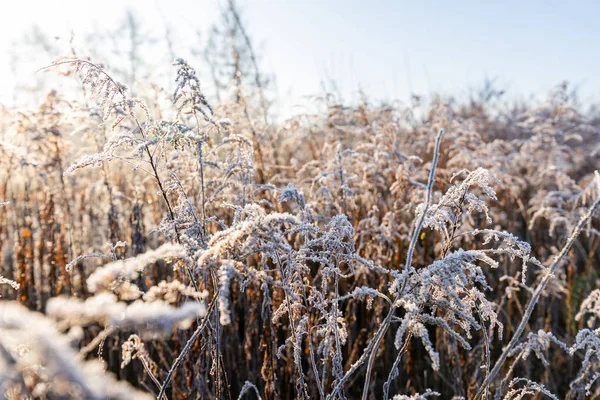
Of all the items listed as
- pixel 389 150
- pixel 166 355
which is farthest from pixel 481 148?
pixel 166 355

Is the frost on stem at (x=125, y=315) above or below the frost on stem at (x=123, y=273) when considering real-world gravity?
below

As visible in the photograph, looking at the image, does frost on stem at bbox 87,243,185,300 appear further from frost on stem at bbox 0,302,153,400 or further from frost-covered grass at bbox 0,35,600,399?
frost on stem at bbox 0,302,153,400

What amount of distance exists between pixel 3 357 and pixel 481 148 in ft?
14.9

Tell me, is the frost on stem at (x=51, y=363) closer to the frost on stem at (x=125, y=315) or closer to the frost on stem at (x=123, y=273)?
the frost on stem at (x=125, y=315)

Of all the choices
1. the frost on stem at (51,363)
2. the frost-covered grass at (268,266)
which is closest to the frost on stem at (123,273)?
the frost-covered grass at (268,266)

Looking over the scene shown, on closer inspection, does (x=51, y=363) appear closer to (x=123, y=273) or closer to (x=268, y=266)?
(x=123, y=273)

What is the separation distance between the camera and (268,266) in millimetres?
2656

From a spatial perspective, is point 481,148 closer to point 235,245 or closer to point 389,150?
point 389,150

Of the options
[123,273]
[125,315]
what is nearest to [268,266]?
[123,273]

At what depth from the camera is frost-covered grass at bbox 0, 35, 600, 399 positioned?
107 cm

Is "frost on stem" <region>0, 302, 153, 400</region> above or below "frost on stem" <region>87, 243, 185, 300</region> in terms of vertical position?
below

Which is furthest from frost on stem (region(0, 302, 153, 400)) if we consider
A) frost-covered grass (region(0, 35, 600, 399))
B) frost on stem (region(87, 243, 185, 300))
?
frost on stem (region(87, 243, 185, 300))

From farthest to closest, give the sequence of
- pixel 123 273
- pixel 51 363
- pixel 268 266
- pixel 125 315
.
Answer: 1. pixel 268 266
2. pixel 123 273
3. pixel 125 315
4. pixel 51 363

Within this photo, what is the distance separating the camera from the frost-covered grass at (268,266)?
3.50 feet
